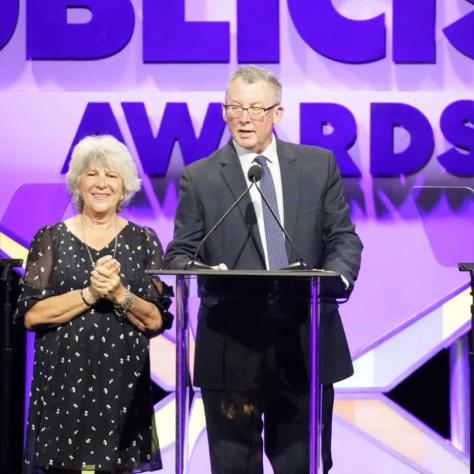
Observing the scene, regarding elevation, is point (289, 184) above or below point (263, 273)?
above

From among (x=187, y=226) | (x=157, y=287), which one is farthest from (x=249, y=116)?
(x=157, y=287)

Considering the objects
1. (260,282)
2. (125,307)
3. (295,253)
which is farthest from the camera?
(125,307)

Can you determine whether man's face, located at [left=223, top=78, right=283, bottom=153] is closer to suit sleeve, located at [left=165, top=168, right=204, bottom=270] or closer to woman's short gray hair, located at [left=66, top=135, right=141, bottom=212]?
suit sleeve, located at [left=165, top=168, right=204, bottom=270]

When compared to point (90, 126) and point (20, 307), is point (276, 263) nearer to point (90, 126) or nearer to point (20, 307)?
point (20, 307)

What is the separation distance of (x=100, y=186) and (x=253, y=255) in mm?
895

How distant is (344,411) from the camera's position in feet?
15.2

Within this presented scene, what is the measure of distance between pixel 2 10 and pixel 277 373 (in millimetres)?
2910

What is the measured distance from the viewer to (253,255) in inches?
112

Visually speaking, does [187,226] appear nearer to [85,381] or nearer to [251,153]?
[251,153]

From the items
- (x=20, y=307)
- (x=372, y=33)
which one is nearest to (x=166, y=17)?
(x=372, y=33)

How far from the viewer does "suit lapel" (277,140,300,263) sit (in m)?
2.93

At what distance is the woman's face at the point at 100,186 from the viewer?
3510mm

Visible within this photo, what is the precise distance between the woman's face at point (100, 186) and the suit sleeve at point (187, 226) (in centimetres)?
54

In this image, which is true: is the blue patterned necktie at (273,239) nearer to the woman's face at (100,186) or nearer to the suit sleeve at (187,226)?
the suit sleeve at (187,226)
